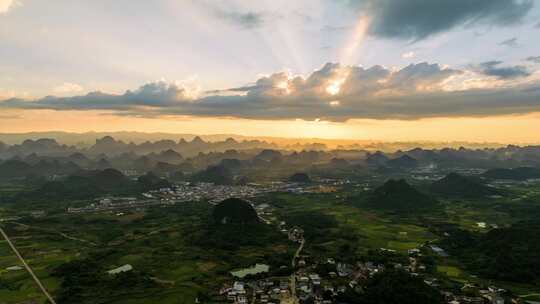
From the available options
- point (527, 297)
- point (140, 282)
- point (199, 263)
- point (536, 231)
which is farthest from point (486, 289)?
point (140, 282)

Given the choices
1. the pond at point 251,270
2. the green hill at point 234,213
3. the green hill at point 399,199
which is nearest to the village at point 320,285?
the pond at point 251,270

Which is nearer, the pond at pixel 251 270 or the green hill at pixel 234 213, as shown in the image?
the pond at pixel 251 270

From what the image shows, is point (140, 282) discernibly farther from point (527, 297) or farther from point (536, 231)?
point (536, 231)

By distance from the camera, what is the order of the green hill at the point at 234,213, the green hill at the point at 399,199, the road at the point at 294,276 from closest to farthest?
the road at the point at 294,276 < the green hill at the point at 234,213 < the green hill at the point at 399,199

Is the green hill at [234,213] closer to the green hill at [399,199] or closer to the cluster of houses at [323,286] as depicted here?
the cluster of houses at [323,286]

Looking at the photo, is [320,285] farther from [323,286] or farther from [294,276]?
[294,276]

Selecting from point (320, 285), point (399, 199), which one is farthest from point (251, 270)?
point (399, 199)

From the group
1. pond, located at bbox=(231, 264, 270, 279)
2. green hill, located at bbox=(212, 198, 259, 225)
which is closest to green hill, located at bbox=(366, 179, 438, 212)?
green hill, located at bbox=(212, 198, 259, 225)

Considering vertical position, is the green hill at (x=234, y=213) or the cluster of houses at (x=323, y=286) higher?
Answer: the cluster of houses at (x=323, y=286)

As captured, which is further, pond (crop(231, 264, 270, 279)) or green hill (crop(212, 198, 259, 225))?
green hill (crop(212, 198, 259, 225))

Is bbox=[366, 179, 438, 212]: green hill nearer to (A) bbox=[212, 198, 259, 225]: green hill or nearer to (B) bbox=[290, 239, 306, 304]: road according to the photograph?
(A) bbox=[212, 198, 259, 225]: green hill
